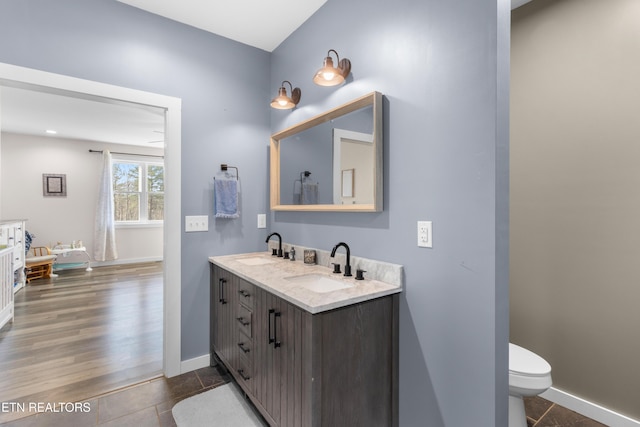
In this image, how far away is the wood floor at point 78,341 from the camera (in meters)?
2.14

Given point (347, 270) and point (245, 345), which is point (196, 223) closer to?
point (245, 345)

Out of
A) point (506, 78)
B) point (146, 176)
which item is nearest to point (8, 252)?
point (146, 176)

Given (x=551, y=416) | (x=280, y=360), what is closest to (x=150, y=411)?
(x=280, y=360)

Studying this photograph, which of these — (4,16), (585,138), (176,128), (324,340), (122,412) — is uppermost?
(4,16)

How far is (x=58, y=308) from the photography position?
12.0 feet

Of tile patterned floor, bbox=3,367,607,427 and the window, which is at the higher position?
the window

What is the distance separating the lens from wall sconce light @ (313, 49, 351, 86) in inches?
71.1

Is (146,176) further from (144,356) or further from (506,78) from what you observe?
(506,78)

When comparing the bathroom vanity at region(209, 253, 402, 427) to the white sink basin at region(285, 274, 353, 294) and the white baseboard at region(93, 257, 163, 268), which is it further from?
Result: the white baseboard at region(93, 257, 163, 268)

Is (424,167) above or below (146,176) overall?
below

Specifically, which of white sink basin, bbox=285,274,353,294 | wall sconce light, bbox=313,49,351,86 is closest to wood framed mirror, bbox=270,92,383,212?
wall sconce light, bbox=313,49,351,86

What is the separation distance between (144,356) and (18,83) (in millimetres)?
2168

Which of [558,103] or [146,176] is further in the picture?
[146,176]

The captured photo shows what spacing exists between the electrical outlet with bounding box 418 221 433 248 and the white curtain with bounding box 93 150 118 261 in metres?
6.48
